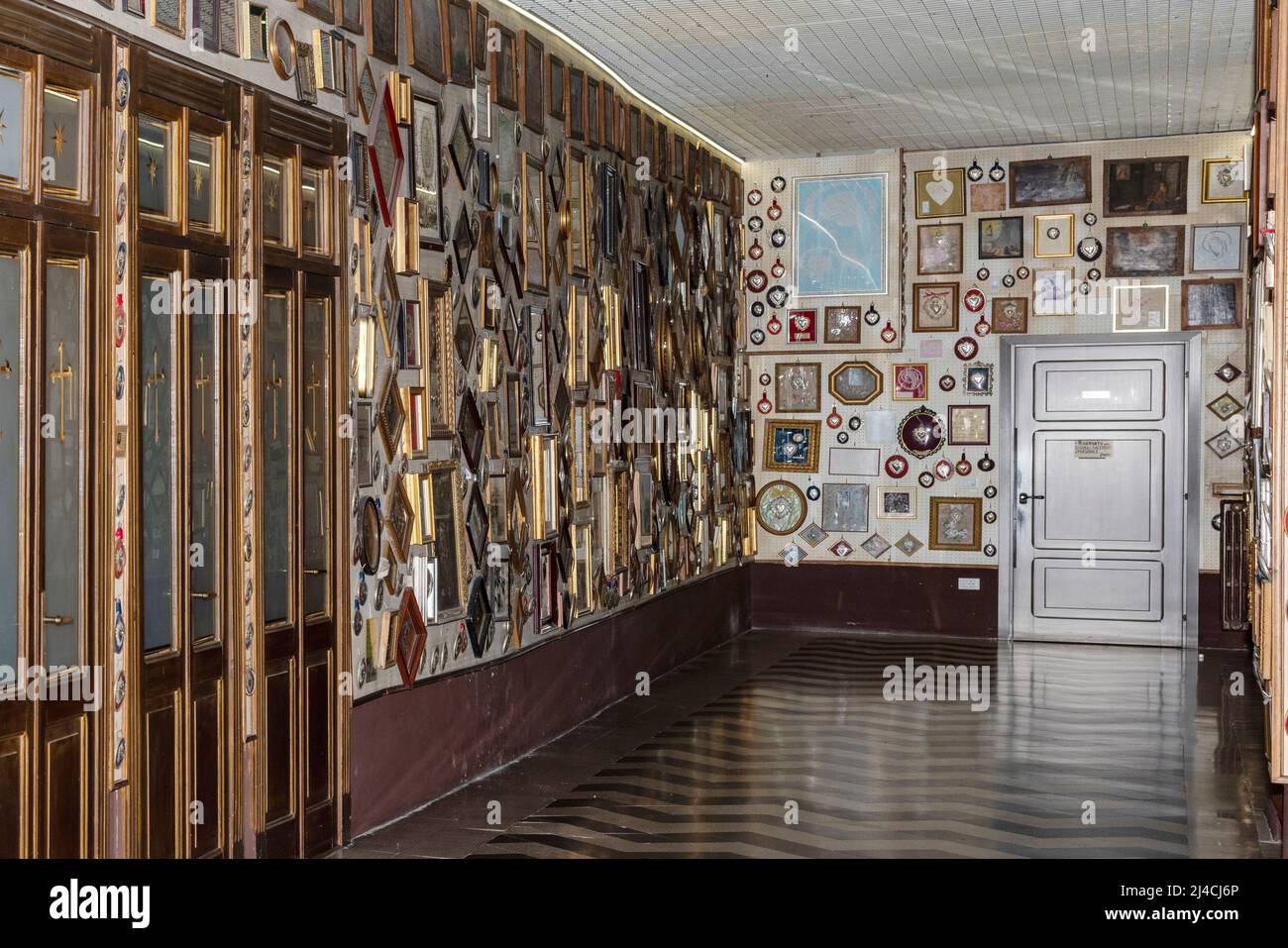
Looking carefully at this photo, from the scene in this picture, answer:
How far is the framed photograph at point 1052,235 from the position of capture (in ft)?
31.1

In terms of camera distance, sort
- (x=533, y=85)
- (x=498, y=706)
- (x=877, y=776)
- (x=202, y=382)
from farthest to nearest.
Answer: (x=533, y=85), (x=498, y=706), (x=877, y=776), (x=202, y=382)

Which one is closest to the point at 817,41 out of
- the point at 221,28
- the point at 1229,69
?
the point at 1229,69

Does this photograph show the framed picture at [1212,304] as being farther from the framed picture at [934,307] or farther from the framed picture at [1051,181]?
the framed picture at [934,307]

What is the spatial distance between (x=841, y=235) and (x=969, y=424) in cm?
170

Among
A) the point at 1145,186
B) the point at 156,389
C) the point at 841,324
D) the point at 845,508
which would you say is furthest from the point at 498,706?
the point at 1145,186

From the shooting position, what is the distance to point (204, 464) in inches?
165

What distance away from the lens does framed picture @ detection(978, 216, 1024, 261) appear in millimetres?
9594

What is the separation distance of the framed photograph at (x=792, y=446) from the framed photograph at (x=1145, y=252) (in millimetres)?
2407

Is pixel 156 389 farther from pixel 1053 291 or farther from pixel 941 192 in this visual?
pixel 1053 291

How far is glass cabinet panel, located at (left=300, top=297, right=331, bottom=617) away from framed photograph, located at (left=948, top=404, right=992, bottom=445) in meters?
6.04

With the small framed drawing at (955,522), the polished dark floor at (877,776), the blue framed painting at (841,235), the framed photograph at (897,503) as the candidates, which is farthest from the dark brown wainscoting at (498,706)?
the blue framed painting at (841,235)

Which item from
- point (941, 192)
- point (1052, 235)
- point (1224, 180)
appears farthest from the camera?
point (941, 192)

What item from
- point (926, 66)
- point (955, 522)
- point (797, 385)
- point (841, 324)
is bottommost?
→ point (955, 522)

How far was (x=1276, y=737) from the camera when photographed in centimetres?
371
